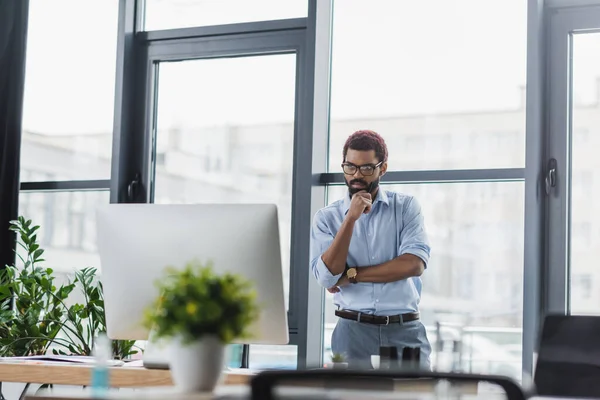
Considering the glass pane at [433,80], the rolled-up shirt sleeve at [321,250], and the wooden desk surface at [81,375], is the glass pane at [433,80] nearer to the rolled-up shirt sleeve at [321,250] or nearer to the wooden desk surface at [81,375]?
the rolled-up shirt sleeve at [321,250]

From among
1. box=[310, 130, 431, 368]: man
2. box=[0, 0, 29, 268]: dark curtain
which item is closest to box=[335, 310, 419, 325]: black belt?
box=[310, 130, 431, 368]: man

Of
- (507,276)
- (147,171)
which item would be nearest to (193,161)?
(147,171)

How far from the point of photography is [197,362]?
6.24 ft

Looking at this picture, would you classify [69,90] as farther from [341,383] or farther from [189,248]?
[341,383]

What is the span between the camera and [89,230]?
15.3 feet

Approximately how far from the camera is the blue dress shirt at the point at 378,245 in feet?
11.2

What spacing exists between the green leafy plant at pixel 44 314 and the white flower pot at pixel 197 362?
2.29 m

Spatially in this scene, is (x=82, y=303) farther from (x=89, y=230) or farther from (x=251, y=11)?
(x=251, y=11)

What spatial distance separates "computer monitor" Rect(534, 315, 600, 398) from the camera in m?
2.61

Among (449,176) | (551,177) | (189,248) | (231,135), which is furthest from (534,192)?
(189,248)

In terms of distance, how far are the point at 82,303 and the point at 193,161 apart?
35.6 inches

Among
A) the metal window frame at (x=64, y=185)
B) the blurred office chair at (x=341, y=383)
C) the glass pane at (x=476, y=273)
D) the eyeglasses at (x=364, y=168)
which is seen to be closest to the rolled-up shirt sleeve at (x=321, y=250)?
the eyeglasses at (x=364, y=168)


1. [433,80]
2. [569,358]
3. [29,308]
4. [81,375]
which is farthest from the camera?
[29,308]

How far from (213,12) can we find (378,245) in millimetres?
1700
